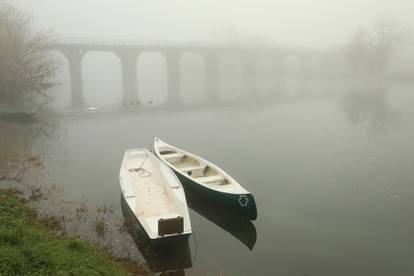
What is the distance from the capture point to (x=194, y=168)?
15828 millimetres

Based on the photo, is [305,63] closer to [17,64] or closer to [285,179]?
[17,64]

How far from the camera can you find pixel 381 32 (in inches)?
2709

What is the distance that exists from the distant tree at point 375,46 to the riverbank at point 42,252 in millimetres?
68416

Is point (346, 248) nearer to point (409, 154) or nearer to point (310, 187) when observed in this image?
point (310, 187)

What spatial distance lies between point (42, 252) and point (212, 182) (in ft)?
24.1

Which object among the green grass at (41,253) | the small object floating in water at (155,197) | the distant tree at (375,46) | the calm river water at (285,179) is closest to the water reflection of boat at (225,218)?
the calm river water at (285,179)

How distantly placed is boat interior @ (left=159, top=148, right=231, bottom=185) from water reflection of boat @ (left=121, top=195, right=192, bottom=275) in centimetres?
354

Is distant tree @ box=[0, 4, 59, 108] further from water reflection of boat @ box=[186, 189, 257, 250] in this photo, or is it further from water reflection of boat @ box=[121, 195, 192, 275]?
water reflection of boat @ box=[121, 195, 192, 275]

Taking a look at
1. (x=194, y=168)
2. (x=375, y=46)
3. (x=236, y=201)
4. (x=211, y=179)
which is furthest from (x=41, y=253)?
(x=375, y=46)

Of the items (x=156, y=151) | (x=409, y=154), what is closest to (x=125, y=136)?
(x=156, y=151)

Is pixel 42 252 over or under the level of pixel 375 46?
under

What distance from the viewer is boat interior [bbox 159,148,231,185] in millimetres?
14445

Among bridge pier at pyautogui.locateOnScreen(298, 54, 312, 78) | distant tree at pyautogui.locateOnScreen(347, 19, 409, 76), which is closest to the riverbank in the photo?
distant tree at pyautogui.locateOnScreen(347, 19, 409, 76)

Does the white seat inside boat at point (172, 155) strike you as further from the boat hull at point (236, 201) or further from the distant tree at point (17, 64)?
the distant tree at point (17, 64)
